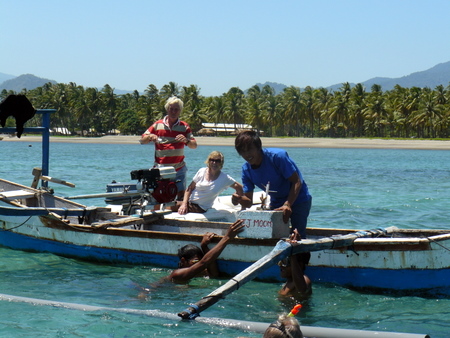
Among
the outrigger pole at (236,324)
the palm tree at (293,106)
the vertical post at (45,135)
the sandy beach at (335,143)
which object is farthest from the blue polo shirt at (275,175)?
the palm tree at (293,106)

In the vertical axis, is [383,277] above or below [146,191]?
below

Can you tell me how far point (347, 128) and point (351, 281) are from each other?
303 feet

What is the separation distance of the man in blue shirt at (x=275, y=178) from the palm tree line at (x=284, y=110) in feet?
261

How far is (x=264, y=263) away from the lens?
6906mm

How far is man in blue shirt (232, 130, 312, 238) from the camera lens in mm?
7434

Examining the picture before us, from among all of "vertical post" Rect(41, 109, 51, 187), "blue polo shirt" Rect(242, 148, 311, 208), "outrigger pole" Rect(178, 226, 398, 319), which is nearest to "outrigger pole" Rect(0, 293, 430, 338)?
"outrigger pole" Rect(178, 226, 398, 319)

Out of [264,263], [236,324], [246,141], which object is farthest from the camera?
[246,141]

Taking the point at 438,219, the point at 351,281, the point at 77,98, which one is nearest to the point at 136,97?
the point at 77,98

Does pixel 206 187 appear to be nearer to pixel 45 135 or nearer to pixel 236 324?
pixel 236 324

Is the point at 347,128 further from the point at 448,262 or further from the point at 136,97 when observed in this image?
the point at 448,262

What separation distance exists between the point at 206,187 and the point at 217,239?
1594 millimetres

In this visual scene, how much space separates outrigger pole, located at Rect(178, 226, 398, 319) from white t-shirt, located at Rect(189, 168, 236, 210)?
8.32 ft

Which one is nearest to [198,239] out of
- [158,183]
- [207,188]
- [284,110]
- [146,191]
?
[207,188]

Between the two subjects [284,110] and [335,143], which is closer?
[335,143]
